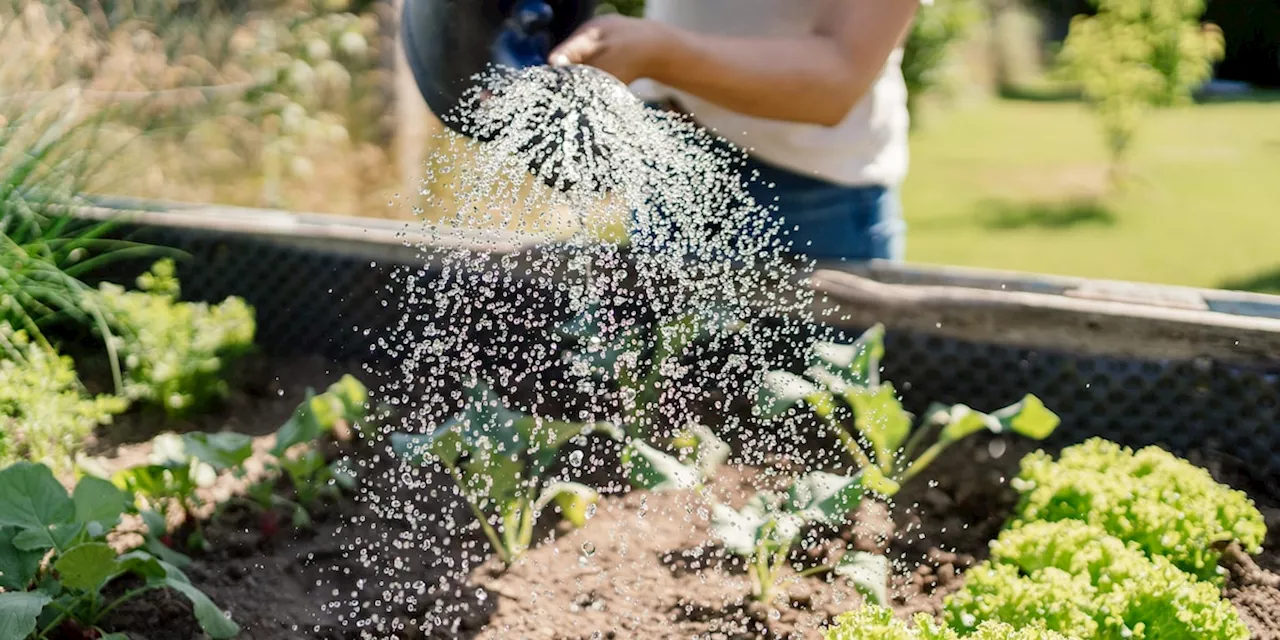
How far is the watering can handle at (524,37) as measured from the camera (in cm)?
131

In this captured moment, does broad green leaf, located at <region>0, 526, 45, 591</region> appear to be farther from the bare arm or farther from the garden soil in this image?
the bare arm

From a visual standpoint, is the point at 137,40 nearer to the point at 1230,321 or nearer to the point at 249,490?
the point at 249,490

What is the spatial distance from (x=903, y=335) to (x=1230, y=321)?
1.48ft

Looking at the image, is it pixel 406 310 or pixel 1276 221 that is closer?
pixel 406 310

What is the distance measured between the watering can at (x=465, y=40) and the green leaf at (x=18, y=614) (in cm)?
69

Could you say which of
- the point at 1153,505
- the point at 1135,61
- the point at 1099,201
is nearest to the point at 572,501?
the point at 1153,505

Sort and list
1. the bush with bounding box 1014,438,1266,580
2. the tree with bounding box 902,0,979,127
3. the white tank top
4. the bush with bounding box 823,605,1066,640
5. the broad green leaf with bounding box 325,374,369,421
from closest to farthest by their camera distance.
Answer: the bush with bounding box 823,605,1066,640 < the bush with bounding box 1014,438,1266,580 < the white tank top < the broad green leaf with bounding box 325,374,369,421 < the tree with bounding box 902,0,979,127

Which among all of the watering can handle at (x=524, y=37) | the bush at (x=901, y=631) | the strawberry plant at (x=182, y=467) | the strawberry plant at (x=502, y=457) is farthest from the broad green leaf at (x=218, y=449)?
the bush at (x=901, y=631)

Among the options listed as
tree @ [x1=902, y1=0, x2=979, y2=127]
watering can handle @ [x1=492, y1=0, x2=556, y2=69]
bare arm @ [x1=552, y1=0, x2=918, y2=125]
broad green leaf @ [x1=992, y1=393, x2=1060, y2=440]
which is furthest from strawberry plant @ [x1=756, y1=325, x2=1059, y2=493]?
tree @ [x1=902, y1=0, x2=979, y2=127]

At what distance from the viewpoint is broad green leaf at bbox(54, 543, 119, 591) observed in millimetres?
1153

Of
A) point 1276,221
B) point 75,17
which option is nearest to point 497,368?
point 75,17

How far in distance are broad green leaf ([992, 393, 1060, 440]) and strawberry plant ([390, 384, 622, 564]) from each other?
55cm

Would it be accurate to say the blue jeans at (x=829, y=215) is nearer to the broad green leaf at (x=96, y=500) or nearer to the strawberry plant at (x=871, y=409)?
the strawberry plant at (x=871, y=409)

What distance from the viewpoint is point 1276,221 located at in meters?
6.01
